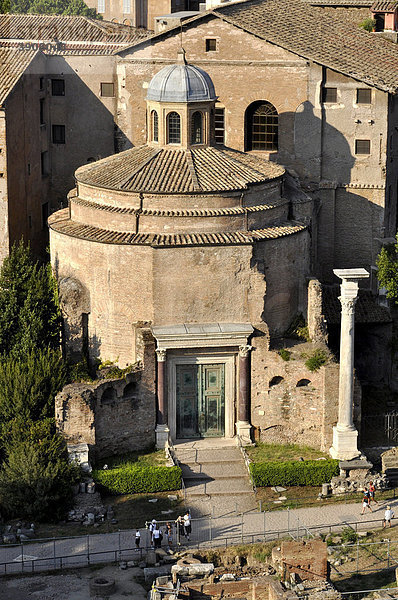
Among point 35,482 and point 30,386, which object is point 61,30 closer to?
point 30,386

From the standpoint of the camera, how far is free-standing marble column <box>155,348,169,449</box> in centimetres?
5241

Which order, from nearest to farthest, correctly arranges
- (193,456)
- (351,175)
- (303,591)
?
(303,591) < (193,456) < (351,175)

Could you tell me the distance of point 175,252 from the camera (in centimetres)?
5253

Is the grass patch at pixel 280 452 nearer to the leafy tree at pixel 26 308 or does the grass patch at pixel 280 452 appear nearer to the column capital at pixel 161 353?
the column capital at pixel 161 353

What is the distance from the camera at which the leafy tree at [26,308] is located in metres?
53.8

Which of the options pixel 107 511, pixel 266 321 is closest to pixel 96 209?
pixel 266 321

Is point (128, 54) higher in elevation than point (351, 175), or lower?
higher

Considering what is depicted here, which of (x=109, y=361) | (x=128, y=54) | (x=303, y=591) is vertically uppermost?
(x=128, y=54)

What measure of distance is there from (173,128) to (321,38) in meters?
11.2

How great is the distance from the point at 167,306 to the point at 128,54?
46.5 ft

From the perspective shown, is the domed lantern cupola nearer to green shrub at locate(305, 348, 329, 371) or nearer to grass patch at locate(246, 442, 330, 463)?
green shrub at locate(305, 348, 329, 371)

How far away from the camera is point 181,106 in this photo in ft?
181

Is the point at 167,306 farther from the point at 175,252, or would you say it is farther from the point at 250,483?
the point at 250,483

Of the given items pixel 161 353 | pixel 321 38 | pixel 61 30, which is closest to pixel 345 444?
pixel 161 353
